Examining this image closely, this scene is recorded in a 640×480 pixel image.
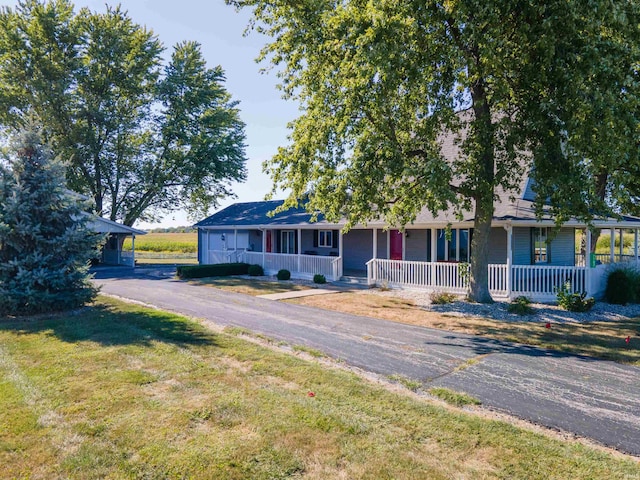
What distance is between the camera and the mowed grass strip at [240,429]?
3680 mm

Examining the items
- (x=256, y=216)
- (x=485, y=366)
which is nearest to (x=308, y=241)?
(x=256, y=216)

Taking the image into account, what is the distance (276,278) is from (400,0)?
13439 mm

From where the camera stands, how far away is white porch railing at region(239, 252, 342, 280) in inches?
728

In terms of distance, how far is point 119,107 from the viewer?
33.5m

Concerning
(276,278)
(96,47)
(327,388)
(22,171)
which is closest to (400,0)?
(327,388)

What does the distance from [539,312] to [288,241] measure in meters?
14.5

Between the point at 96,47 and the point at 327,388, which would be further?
the point at 96,47

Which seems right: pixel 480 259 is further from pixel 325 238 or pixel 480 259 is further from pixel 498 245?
pixel 325 238

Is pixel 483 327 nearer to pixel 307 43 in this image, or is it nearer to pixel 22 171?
pixel 307 43

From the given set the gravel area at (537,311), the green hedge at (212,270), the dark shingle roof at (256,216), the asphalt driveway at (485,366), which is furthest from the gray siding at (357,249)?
the asphalt driveway at (485,366)

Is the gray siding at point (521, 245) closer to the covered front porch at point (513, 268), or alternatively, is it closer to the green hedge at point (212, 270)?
the covered front porch at point (513, 268)

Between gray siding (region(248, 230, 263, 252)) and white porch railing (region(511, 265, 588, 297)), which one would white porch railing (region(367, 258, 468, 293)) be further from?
gray siding (region(248, 230, 263, 252))

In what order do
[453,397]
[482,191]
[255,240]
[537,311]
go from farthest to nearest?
[255,240], [537,311], [482,191], [453,397]

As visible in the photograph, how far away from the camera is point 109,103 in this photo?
107ft
